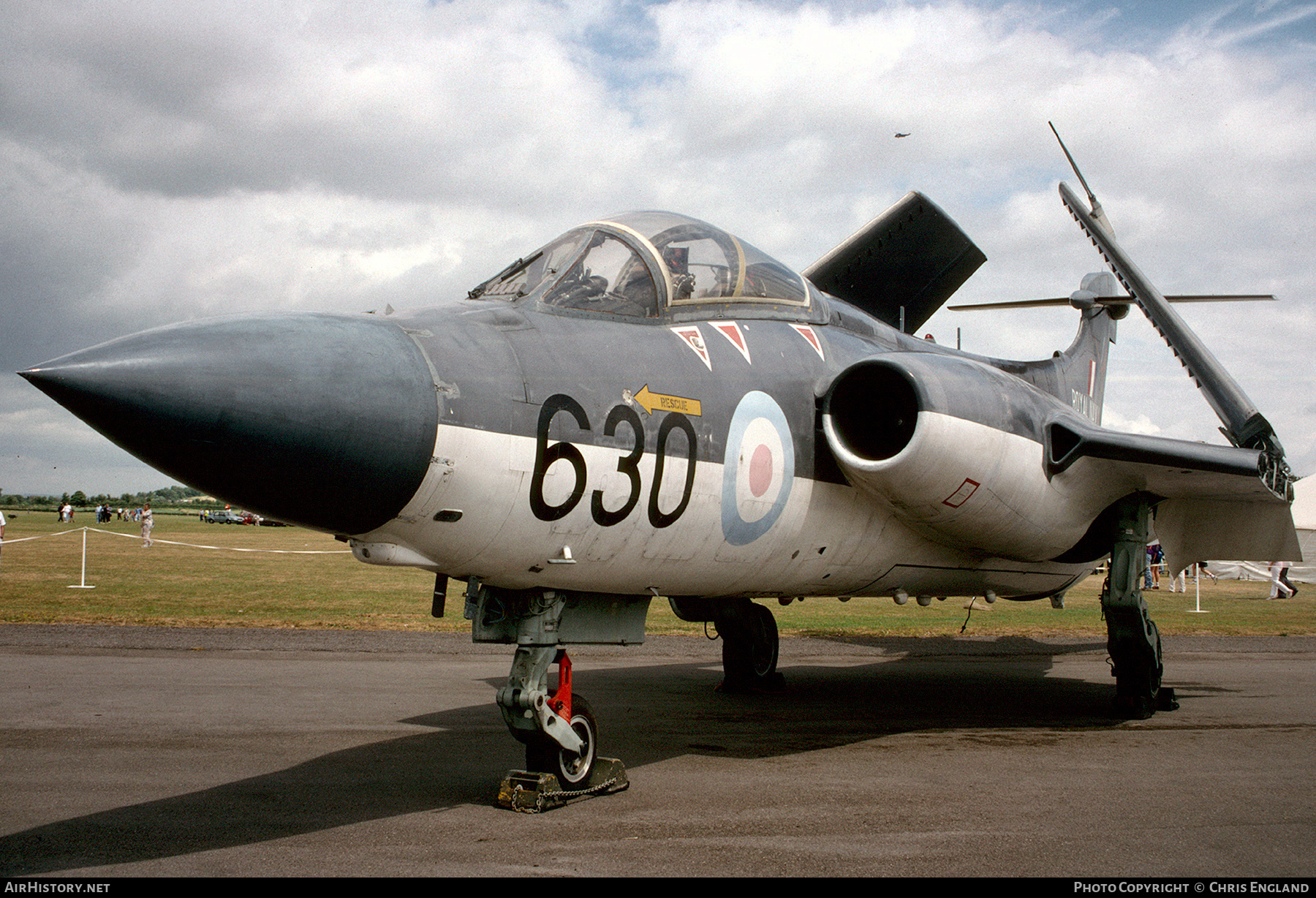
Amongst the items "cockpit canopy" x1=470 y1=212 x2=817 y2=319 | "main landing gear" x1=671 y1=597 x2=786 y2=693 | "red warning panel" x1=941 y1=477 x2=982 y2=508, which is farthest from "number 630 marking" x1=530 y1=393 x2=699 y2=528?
"main landing gear" x1=671 y1=597 x2=786 y2=693

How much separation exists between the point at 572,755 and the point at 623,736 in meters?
2.06

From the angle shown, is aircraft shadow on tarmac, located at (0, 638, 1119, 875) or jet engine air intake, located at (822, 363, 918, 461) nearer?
aircraft shadow on tarmac, located at (0, 638, 1119, 875)

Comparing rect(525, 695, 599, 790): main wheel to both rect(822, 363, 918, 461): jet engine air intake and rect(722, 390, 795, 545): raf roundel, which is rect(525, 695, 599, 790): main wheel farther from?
rect(822, 363, 918, 461): jet engine air intake

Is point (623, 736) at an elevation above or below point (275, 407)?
below

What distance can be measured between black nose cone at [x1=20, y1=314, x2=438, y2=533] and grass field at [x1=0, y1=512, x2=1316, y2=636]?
780 cm

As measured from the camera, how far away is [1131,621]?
28.0 feet

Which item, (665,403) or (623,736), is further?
(623,736)

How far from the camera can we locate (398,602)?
767 inches

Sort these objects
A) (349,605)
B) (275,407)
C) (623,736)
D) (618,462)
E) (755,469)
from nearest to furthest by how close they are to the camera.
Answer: (275,407) < (618,462) < (755,469) < (623,736) < (349,605)

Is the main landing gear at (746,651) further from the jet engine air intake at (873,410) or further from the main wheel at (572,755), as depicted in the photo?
the main wheel at (572,755)

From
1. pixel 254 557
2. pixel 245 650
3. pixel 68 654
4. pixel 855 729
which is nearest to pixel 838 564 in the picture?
pixel 855 729

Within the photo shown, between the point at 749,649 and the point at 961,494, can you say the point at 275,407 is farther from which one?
the point at 749,649

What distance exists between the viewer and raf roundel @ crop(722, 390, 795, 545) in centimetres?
549

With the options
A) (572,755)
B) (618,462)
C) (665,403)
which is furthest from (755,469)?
(572,755)
